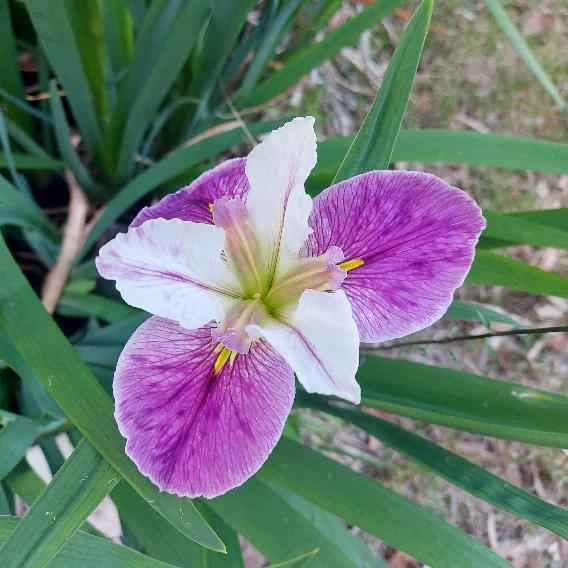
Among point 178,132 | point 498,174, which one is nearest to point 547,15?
point 498,174

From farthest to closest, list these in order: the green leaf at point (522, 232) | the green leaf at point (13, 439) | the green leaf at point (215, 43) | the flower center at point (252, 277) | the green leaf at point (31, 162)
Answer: the green leaf at point (31, 162), the green leaf at point (215, 43), the green leaf at point (522, 232), the green leaf at point (13, 439), the flower center at point (252, 277)

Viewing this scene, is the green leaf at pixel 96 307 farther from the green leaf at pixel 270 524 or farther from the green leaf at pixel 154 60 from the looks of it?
the green leaf at pixel 270 524

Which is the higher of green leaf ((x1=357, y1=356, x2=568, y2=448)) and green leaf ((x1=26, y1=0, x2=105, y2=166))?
green leaf ((x1=26, y1=0, x2=105, y2=166))

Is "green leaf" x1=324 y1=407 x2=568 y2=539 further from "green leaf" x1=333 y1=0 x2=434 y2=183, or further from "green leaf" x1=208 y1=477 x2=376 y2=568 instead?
"green leaf" x1=333 y1=0 x2=434 y2=183

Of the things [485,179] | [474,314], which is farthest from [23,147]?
[485,179]

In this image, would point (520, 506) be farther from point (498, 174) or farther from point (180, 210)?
point (498, 174)

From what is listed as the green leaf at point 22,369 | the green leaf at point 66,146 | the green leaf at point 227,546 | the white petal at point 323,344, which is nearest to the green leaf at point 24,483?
the green leaf at point 22,369

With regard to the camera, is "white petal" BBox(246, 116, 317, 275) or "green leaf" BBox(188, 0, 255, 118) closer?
"white petal" BBox(246, 116, 317, 275)

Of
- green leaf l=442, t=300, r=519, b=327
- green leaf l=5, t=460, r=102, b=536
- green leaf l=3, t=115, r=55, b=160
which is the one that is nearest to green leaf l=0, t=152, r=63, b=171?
green leaf l=3, t=115, r=55, b=160
